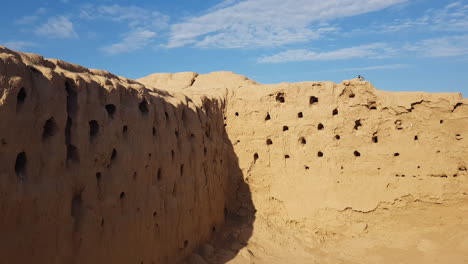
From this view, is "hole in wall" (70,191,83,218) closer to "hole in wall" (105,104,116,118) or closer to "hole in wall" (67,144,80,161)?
"hole in wall" (67,144,80,161)

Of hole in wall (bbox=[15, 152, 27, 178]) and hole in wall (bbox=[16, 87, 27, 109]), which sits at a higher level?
hole in wall (bbox=[16, 87, 27, 109])

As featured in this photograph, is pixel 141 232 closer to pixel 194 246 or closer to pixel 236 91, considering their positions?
pixel 194 246

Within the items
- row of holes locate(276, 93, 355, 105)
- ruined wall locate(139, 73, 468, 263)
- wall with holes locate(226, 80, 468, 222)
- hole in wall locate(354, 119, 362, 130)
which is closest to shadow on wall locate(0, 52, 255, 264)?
ruined wall locate(139, 73, 468, 263)

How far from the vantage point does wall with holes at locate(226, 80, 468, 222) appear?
27.3 ft

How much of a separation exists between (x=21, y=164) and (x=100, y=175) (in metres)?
1.15

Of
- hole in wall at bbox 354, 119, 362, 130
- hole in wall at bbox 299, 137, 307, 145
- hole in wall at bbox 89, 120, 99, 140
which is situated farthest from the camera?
hole in wall at bbox 299, 137, 307, 145

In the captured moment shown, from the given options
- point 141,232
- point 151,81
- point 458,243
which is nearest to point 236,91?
point 151,81

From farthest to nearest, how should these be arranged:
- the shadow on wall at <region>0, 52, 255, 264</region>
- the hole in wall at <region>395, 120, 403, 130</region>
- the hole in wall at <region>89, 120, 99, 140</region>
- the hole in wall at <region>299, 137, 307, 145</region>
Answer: the hole in wall at <region>299, 137, 307, 145</region>
the hole in wall at <region>395, 120, 403, 130</region>
the hole in wall at <region>89, 120, 99, 140</region>
the shadow on wall at <region>0, 52, 255, 264</region>

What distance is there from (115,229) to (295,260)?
4044 mm

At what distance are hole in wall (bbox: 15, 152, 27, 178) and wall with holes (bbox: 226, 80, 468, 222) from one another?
5949mm

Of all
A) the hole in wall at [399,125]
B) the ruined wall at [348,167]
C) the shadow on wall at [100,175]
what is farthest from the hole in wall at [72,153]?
the hole in wall at [399,125]

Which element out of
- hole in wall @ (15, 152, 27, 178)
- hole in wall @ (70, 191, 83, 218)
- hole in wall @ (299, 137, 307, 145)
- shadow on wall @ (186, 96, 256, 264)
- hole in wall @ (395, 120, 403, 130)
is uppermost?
hole in wall @ (395, 120, 403, 130)

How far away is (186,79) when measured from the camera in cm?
1139

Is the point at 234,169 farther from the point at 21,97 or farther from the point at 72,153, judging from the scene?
the point at 21,97
